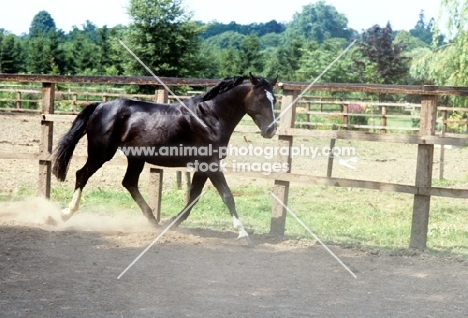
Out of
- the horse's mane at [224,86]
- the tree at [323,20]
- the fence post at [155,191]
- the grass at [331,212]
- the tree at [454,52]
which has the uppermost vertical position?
the tree at [323,20]

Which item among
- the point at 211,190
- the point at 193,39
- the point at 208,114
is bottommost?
the point at 211,190

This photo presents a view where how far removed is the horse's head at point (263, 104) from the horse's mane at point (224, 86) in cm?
24

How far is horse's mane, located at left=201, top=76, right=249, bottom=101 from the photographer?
Answer: 6.64 metres

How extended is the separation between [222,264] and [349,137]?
1.98m

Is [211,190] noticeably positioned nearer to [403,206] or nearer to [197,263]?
[403,206]

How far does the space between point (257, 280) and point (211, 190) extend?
17.8ft

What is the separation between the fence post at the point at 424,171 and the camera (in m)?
6.07

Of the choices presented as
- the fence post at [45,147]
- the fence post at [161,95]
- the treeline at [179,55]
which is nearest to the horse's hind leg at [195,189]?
the fence post at [161,95]

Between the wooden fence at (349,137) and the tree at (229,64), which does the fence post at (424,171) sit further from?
the tree at (229,64)

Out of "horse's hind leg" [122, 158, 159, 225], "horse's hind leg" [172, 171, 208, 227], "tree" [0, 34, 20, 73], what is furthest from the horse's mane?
"tree" [0, 34, 20, 73]

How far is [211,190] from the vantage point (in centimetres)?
1020

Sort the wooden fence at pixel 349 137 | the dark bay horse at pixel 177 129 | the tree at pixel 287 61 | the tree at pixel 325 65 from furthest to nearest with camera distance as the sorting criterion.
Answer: the tree at pixel 287 61 < the tree at pixel 325 65 < the dark bay horse at pixel 177 129 < the wooden fence at pixel 349 137

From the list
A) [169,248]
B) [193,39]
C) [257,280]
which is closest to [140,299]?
[257,280]

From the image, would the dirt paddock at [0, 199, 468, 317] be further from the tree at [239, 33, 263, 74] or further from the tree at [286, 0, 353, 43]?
the tree at [286, 0, 353, 43]
